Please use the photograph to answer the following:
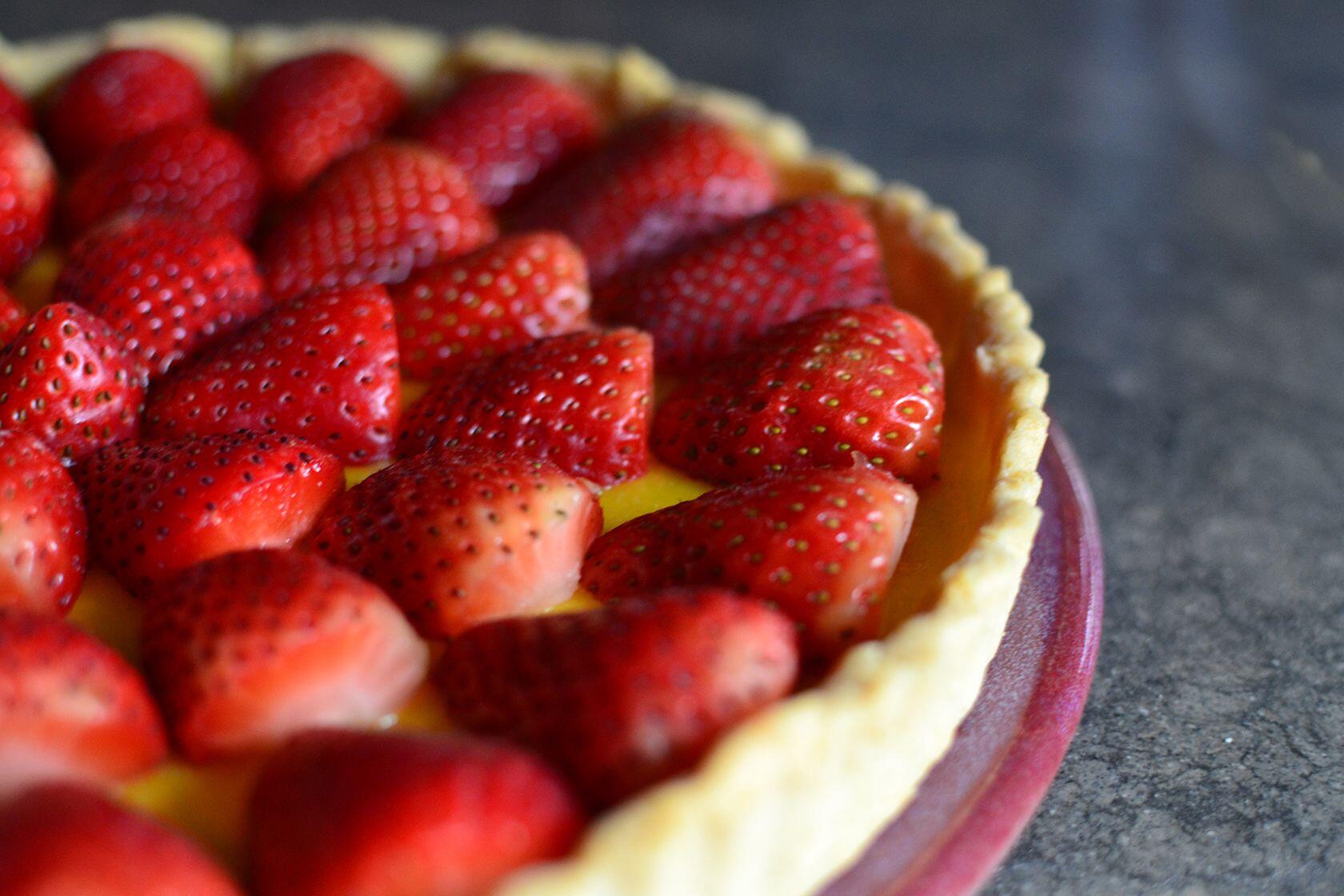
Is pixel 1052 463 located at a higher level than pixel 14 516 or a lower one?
lower

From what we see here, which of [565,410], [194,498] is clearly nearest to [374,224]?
[565,410]

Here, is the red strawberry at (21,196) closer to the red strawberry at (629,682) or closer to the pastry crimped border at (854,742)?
the red strawberry at (629,682)

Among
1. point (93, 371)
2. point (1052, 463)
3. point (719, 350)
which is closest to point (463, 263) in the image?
point (719, 350)

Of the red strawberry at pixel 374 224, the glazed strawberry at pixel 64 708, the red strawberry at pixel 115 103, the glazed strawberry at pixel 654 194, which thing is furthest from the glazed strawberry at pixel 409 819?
the red strawberry at pixel 115 103

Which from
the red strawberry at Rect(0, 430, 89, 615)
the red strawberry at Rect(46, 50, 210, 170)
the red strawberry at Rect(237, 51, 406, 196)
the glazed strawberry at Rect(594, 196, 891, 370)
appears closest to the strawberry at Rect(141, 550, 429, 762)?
the red strawberry at Rect(0, 430, 89, 615)

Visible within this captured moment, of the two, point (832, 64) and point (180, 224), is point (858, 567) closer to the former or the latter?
point (180, 224)
